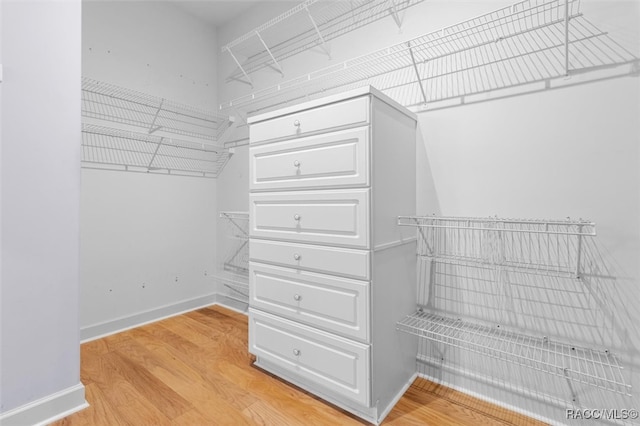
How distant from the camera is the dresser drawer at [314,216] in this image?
4.46ft

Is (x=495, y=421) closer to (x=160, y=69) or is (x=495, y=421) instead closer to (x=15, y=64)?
(x=15, y=64)

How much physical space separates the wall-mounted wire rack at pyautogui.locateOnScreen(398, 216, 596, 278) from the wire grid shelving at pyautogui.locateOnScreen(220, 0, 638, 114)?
0.64m

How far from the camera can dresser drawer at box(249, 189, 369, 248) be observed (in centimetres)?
136

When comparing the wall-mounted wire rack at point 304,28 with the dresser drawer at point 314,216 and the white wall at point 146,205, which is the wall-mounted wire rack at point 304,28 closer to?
the white wall at point 146,205

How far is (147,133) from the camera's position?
2.53 meters

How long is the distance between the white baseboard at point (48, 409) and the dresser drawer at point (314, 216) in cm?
110

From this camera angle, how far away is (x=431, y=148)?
1730 millimetres

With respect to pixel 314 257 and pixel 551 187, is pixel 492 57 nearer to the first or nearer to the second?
pixel 551 187

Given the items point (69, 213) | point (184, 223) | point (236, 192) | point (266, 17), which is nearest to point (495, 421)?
point (69, 213)

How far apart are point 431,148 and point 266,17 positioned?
5.73 feet

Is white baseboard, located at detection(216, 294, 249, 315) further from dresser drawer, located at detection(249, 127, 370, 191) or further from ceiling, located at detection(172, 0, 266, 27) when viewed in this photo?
ceiling, located at detection(172, 0, 266, 27)

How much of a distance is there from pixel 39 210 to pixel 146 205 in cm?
116

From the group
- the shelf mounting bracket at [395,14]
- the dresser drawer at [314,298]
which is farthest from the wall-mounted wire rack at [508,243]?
the shelf mounting bracket at [395,14]

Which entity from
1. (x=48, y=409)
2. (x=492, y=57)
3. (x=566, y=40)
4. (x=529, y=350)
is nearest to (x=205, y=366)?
(x=48, y=409)
